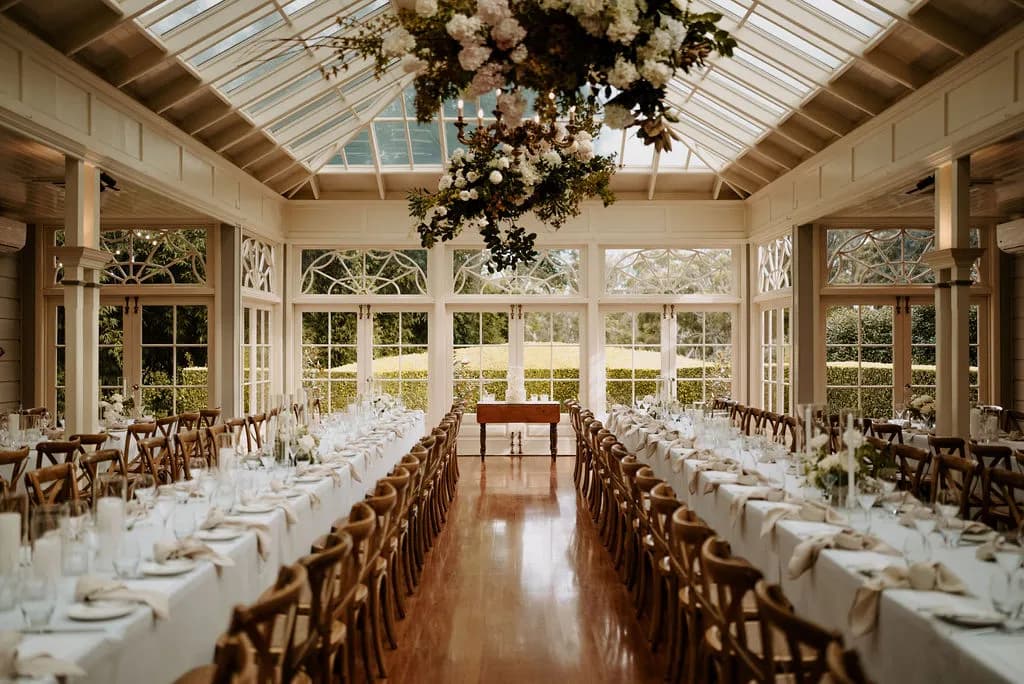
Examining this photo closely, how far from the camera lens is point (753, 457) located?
6.29m

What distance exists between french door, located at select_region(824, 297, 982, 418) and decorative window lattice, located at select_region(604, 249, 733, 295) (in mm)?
2388

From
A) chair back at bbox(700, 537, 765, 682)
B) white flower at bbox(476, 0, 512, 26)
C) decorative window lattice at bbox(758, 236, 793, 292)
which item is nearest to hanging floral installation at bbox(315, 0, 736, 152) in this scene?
white flower at bbox(476, 0, 512, 26)

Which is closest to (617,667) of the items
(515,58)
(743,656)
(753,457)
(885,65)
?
(743,656)

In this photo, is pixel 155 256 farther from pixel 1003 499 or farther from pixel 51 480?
pixel 1003 499

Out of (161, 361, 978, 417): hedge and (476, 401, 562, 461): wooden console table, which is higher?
(161, 361, 978, 417): hedge

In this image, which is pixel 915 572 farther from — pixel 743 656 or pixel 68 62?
pixel 68 62

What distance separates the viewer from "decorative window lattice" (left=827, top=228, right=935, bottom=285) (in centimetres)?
1091

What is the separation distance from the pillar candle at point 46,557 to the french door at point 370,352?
10.5 m

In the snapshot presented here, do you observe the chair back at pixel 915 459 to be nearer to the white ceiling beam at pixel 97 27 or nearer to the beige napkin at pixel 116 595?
the beige napkin at pixel 116 595

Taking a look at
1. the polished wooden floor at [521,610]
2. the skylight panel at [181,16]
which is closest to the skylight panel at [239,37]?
the skylight panel at [181,16]

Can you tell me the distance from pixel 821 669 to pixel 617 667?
2.23 m

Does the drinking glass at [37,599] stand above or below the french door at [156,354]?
below

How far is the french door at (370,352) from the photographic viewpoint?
1316cm

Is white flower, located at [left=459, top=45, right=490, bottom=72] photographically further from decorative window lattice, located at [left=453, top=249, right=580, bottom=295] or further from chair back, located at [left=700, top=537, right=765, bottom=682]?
decorative window lattice, located at [left=453, top=249, right=580, bottom=295]
